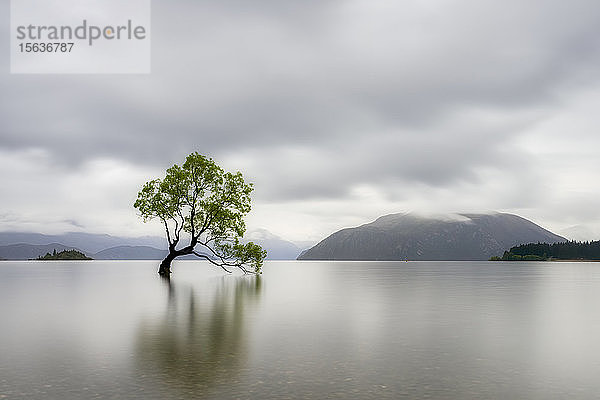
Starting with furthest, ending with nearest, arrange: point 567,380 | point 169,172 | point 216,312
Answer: point 169,172, point 216,312, point 567,380

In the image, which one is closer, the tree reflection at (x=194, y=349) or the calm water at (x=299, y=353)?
the calm water at (x=299, y=353)

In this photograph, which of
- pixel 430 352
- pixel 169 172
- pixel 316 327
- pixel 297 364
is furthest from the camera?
pixel 169 172

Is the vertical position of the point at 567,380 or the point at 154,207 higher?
the point at 154,207

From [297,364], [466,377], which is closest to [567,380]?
A: [466,377]

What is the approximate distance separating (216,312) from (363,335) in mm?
15118

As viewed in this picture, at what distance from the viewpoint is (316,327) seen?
32.2m

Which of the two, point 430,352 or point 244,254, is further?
point 244,254

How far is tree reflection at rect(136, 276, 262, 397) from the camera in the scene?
18.3 m

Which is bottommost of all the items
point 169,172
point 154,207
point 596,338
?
point 596,338

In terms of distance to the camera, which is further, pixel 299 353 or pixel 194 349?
pixel 194 349

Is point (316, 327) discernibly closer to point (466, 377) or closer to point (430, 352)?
point (430, 352)

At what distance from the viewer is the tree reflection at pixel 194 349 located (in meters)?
18.3

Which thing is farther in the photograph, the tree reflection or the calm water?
the tree reflection

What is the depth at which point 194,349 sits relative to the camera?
2438 centimetres
